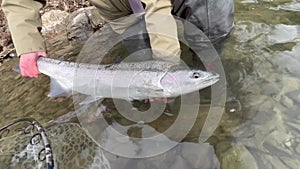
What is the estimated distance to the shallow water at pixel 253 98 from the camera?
2.43m

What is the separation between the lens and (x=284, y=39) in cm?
360

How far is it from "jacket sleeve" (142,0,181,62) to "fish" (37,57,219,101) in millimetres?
87

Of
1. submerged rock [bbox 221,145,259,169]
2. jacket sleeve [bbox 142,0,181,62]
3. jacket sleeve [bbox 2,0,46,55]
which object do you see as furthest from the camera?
jacket sleeve [bbox 2,0,46,55]

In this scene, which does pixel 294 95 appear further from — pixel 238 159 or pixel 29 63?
pixel 29 63

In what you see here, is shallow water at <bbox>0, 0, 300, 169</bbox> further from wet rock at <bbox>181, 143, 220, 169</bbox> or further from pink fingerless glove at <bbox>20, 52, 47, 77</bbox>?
pink fingerless glove at <bbox>20, 52, 47, 77</bbox>

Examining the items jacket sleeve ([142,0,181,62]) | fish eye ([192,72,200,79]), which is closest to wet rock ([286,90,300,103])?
fish eye ([192,72,200,79])

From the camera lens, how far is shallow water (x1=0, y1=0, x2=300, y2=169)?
243 centimetres

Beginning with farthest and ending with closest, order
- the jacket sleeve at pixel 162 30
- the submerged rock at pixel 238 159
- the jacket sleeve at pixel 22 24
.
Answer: the jacket sleeve at pixel 22 24 → the jacket sleeve at pixel 162 30 → the submerged rock at pixel 238 159

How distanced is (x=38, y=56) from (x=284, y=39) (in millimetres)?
2300

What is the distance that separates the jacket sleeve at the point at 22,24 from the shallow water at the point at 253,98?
2.01 ft

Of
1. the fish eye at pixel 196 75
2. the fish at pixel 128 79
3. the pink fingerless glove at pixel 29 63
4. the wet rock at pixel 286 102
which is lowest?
the wet rock at pixel 286 102

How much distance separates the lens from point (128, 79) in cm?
293

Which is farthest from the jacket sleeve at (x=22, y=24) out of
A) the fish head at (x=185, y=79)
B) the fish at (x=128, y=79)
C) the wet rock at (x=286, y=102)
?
the wet rock at (x=286, y=102)

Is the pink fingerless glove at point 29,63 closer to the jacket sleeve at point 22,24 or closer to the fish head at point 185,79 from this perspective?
the jacket sleeve at point 22,24
